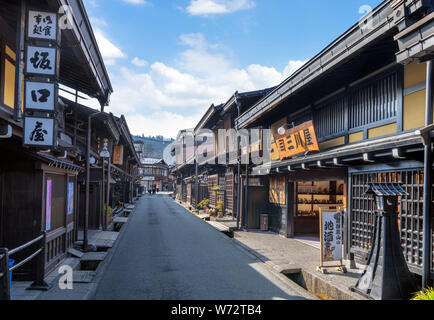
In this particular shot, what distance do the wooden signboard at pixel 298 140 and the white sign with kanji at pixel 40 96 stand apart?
847 centimetres

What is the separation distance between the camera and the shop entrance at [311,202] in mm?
17203

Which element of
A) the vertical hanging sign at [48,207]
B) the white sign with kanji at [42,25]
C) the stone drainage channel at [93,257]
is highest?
the white sign with kanji at [42,25]

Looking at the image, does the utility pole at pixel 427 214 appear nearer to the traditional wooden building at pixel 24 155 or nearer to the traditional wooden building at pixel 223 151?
the traditional wooden building at pixel 24 155

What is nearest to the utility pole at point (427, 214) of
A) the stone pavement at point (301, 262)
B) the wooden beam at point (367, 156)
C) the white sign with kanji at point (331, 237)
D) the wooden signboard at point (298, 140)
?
the stone pavement at point (301, 262)

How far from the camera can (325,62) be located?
33.8ft

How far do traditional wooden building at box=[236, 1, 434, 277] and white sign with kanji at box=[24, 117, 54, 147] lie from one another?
7634mm

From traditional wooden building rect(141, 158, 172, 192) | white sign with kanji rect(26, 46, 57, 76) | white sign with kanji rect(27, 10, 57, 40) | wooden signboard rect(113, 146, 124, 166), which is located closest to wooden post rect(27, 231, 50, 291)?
white sign with kanji rect(26, 46, 57, 76)

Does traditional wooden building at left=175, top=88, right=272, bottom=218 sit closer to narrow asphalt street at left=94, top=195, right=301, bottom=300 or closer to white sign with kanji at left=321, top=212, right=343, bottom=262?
narrow asphalt street at left=94, top=195, right=301, bottom=300

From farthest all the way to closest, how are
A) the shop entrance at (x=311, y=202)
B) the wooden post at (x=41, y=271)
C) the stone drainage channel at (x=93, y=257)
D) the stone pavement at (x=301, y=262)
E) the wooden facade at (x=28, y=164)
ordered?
1. the shop entrance at (x=311, y=202)
2. the stone drainage channel at (x=93, y=257)
3. the stone pavement at (x=301, y=262)
4. the wooden post at (x=41, y=271)
5. the wooden facade at (x=28, y=164)

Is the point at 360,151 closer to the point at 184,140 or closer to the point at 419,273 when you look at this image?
the point at 419,273

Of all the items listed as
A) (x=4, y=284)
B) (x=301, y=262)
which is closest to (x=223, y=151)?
(x=301, y=262)

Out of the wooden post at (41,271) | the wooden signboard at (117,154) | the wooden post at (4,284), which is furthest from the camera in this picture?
the wooden signboard at (117,154)

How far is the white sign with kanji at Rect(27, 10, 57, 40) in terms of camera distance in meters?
7.54

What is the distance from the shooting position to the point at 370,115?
10.4 meters
